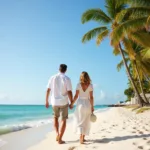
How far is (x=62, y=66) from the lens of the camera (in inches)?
229

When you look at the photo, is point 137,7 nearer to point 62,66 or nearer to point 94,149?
point 62,66

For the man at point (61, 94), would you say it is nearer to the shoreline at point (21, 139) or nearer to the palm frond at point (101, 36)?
the shoreline at point (21, 139)

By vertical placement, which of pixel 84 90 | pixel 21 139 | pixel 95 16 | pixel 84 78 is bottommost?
pixel 21 139

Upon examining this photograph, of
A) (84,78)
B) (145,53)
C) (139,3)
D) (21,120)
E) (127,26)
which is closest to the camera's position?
(84,78)

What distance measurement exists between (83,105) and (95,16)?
17.2 m

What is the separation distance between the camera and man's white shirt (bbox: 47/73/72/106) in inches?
225

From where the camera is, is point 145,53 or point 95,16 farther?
point 95,16

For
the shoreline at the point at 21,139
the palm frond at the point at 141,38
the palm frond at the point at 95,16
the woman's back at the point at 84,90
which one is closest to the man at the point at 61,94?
the woman's back at the point at 84,90

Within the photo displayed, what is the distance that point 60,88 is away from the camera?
5.75 metres

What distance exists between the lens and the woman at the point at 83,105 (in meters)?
5.56

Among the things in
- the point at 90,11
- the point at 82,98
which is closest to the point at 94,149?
the point at 82,98

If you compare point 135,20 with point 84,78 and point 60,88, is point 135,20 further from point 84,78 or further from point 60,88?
point 60,88

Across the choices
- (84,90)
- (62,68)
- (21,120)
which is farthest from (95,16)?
(84,90)

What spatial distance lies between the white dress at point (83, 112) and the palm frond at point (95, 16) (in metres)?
16.5
